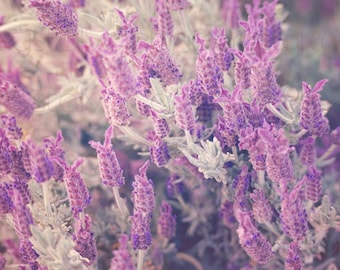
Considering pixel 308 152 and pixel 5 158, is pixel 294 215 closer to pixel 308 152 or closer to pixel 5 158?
pixel 308 152

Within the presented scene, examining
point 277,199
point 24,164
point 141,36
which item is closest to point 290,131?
point 277,199

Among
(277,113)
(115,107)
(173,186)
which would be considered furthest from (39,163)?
(277,113)

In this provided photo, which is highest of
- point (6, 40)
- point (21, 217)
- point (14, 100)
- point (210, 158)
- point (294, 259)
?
point (6, 40)

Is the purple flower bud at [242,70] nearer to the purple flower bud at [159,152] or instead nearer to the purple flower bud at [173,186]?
the purple flower bud at [159,152]

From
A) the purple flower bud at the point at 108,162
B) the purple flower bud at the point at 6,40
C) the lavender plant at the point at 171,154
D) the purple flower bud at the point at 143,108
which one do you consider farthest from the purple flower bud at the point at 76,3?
the purple flower bud at the point at 108,162

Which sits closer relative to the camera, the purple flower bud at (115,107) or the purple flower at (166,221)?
the purple flower bud at (115,107)
